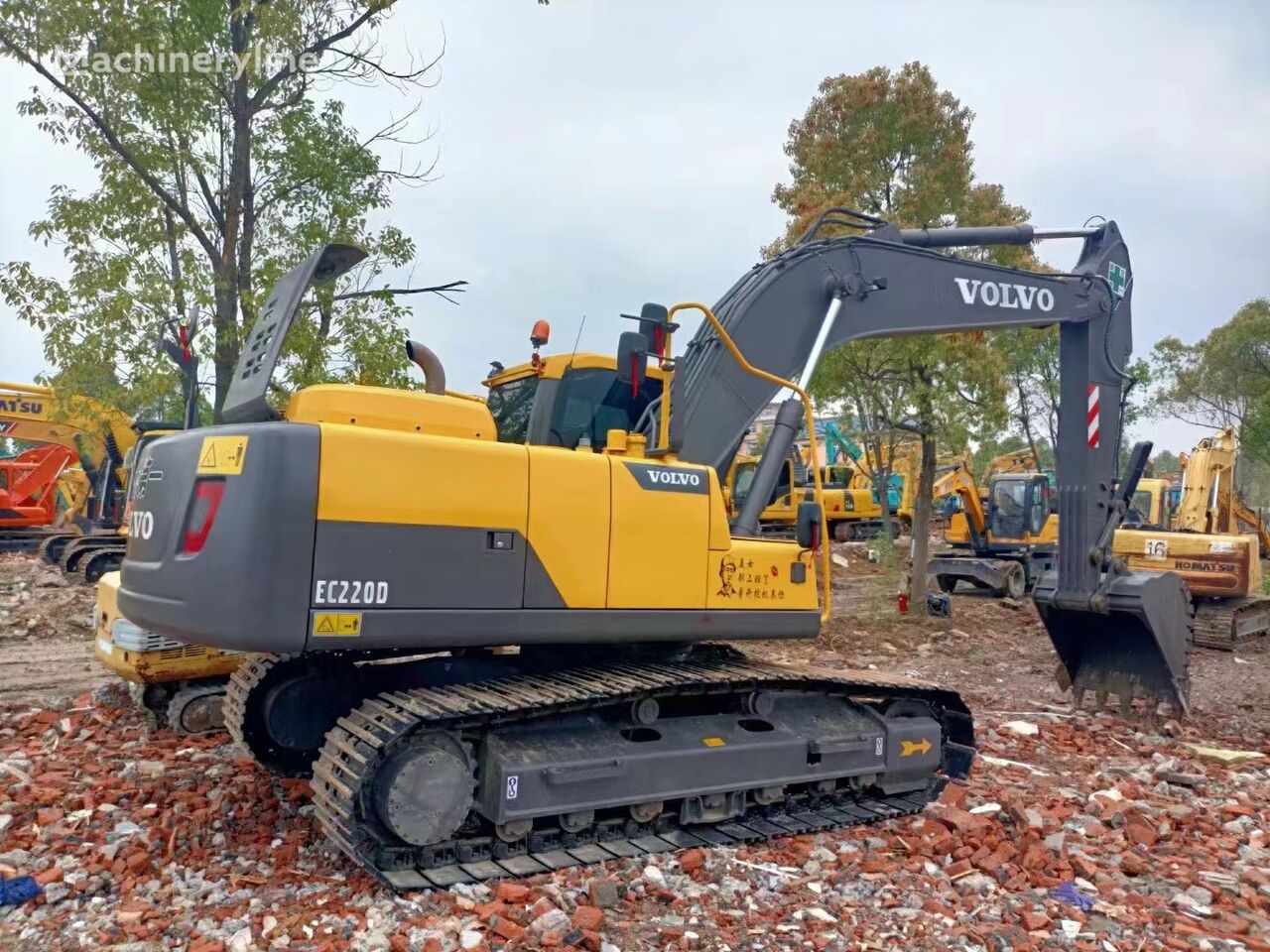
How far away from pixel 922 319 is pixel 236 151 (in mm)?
6044

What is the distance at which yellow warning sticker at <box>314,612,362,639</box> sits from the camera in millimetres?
4199

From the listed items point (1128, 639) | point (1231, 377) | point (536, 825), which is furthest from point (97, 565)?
point (1231, 377)

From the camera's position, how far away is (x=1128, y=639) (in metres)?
8.02

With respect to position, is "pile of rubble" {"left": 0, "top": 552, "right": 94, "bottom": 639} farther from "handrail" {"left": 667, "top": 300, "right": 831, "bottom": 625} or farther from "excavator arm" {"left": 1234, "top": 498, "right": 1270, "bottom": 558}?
"excavator arm" {"left": 1234, "top": 498, "right": 1270, "bottom": 558}

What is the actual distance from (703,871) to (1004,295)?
5.09 meters

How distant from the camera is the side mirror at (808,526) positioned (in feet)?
17.9

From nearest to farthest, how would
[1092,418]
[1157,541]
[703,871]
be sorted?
[703,871] → [1092,418] → [1157,541]

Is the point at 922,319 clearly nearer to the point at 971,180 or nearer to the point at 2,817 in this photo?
the point at 2,817

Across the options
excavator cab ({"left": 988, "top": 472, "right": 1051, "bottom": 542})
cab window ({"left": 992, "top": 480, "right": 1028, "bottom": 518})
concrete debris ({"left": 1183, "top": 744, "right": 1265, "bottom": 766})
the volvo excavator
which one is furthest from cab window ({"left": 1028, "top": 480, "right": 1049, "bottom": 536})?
the volvo excavator

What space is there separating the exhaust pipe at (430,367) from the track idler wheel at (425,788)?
193 cm

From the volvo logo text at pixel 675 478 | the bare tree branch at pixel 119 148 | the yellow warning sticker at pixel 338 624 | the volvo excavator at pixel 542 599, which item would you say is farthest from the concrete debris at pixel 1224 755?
the bare tree branch at pixel 119 148

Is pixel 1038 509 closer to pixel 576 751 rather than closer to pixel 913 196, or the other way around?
pixel 913 196

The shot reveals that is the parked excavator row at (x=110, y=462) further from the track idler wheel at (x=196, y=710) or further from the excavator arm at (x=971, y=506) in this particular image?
the excavator arm at (x=971, y=506)

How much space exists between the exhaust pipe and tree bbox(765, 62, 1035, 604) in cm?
936
